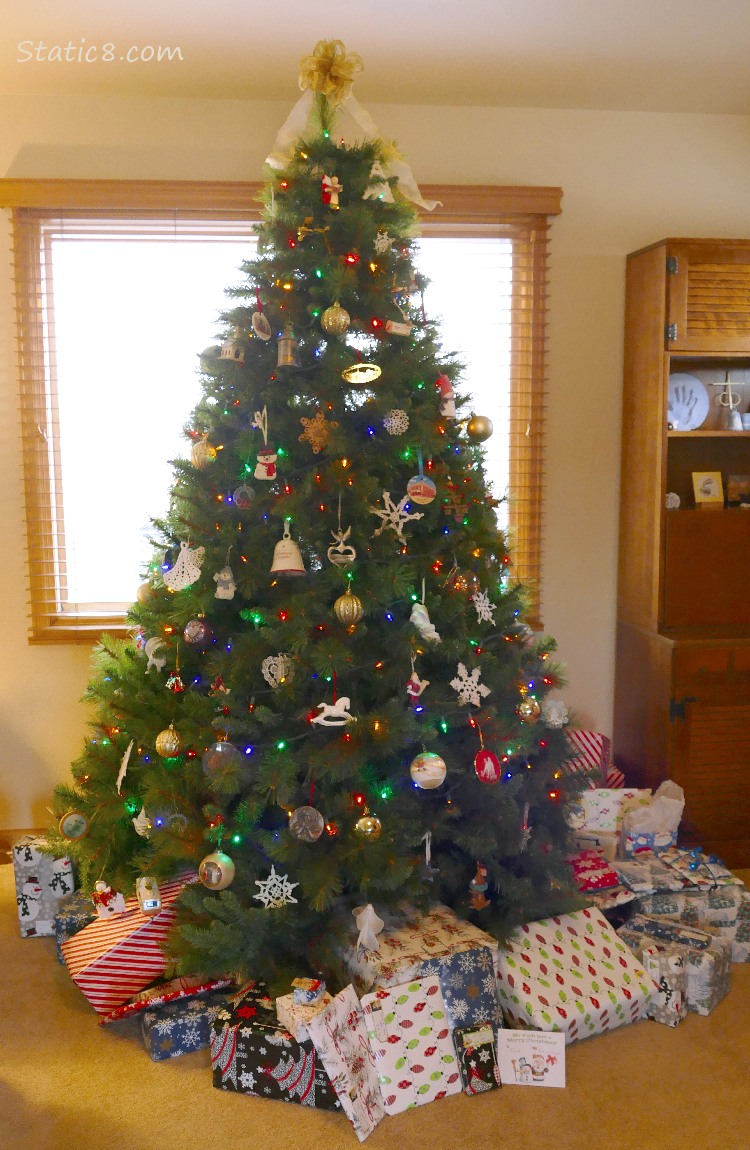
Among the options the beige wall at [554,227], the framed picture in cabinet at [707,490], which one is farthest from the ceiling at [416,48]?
the framed picture in cabinet at [707,490]

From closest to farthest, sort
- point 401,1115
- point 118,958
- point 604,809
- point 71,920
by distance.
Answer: point 401,1115 < point 118,958 < point 71,920 < point 604,809

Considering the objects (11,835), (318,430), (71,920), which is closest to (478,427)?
(318,430)

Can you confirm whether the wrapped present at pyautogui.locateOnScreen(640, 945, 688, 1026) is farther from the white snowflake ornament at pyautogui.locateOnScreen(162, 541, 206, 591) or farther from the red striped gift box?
the white snowflake ornament at pyautogui.locateOnScreen(162, 541, 206, 591)

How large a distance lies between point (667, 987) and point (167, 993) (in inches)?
47.1

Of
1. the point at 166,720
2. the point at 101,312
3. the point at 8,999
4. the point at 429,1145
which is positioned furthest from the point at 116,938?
the point at 101,312

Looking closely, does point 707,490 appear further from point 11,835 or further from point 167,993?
point 11,835

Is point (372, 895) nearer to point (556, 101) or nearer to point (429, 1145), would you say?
point (429, 1145)

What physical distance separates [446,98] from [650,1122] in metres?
3.03

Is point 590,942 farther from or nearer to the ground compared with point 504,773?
nearer to the ground

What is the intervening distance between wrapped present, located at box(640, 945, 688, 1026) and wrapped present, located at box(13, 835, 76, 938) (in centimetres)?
161

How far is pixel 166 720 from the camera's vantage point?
2473 mm

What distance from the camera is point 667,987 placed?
89.1 inches

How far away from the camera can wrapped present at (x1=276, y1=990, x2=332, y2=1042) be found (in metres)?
1.93

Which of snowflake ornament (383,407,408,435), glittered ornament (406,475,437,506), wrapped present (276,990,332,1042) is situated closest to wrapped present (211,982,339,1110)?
wrapped present (276,990,332,1042)
